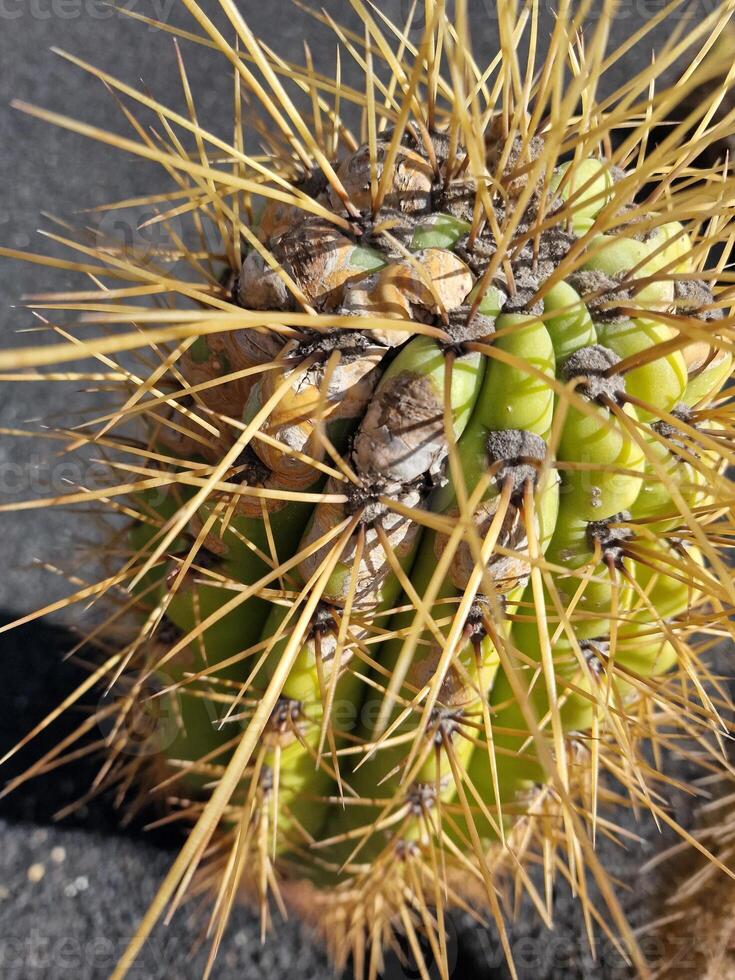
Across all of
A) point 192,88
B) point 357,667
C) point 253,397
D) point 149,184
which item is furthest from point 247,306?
point 192,88

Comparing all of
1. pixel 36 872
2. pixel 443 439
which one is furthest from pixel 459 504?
pixel 36 872

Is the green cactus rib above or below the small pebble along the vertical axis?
above

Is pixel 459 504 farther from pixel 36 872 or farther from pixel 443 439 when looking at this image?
pixel 36 872

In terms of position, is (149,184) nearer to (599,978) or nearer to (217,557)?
(217,557)

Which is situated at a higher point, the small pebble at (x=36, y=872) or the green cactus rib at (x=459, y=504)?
the green cactus rib at (x=459, y=504)

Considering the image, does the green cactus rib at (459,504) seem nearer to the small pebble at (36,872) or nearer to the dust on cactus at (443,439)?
the dust on cactus at (443,439)

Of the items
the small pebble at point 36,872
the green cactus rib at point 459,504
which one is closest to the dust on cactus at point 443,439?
the green cactus rib at point 459,504

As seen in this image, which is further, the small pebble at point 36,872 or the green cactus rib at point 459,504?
the small pebble at point 36,872

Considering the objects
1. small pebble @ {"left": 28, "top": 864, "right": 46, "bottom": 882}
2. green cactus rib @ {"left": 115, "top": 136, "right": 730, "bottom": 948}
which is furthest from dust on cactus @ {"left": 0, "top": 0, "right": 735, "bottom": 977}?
small pebble @ {"left": 28, "top": 864, "right": 46, "bottom": 882}

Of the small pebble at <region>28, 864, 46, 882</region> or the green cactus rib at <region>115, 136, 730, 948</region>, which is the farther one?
the small pebble at <region>28, 864, 46, 882</region>

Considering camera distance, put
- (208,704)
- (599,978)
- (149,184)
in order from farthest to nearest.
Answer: (149,184) < (599,978) < (208,704)

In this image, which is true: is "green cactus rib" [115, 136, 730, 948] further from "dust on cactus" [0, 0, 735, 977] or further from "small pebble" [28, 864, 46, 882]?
"small pebble" [28, 864, 46, 882]
